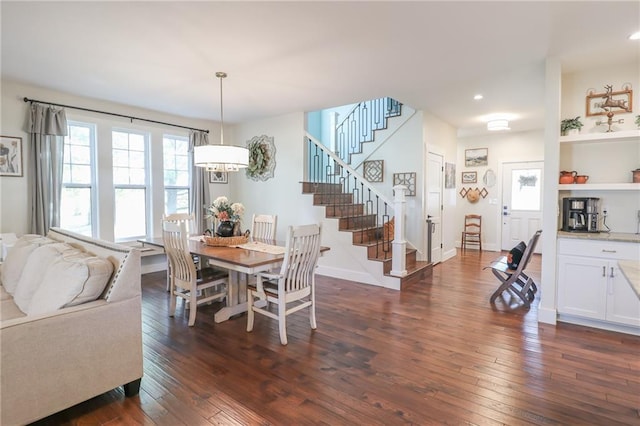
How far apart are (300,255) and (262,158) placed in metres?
3.51

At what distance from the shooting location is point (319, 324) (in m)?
3.24

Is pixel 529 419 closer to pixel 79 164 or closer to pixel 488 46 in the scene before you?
pixel 488 46

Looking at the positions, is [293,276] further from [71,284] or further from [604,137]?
[604,137]

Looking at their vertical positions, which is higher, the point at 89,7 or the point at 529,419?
the point at 89,7

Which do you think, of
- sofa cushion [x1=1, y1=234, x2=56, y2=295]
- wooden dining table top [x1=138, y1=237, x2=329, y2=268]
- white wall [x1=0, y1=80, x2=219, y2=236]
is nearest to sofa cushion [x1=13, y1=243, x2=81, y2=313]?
sofa cushion [x1=1, y1=234, x2=56, y2=295]

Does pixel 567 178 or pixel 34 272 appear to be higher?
pixel 567 178

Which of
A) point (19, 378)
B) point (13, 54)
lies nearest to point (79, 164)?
point (13, 54)

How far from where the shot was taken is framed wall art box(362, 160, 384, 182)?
19.5ft

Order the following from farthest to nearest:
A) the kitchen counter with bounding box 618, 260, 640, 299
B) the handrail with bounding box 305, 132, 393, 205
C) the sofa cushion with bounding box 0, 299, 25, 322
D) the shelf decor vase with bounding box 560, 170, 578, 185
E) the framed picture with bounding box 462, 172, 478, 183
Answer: the framed picture with bounding box 462, 172, 478, 183 → the handrail with bounding box 305, 132, 393, 205 → the shelf decor vase with bounding box 560, 170, 578, 185 → the sofa cushion with bounding box 0, 299, 25, 322 → the kitchen counter with bounding box 618, 260, 640, 299

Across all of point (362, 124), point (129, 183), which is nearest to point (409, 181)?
point (362, 124)

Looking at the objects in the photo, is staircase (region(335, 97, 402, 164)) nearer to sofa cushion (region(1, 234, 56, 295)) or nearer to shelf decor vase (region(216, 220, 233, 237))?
shelf decor vase (region(216, 220, 233, 237))

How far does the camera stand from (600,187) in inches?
126

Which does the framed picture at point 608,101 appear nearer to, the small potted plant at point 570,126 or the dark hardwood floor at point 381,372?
the small potted plant at point 570,126

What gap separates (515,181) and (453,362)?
594cm
